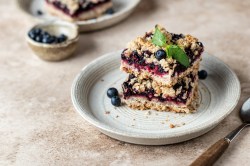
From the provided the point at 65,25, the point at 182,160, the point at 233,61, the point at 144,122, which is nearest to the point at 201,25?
the point at 233,61

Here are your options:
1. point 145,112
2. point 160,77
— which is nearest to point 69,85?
point 145,112

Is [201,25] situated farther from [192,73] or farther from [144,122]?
[144,122]

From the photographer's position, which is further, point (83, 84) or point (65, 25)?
point (65, 25)

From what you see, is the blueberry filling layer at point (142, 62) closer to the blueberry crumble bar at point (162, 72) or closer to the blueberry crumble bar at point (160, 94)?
the blueberry crumble bar at point (162, 72)

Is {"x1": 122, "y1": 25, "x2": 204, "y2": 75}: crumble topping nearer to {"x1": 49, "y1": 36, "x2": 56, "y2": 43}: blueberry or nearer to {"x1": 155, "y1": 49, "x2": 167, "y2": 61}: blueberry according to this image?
{"x1": 155, "y1": 49, "x2": 167, "y2": 61}: blueberry

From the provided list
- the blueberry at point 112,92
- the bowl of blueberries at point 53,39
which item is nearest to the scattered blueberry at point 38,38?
the bowl of blueberries at point 53,39

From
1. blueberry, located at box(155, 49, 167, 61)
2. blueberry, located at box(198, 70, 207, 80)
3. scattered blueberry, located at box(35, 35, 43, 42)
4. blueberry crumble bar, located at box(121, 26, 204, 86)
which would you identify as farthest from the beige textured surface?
blueberry, located at box(155, 49, 167, 61)
